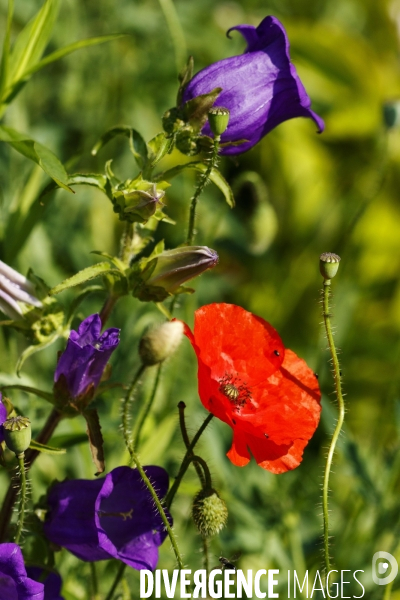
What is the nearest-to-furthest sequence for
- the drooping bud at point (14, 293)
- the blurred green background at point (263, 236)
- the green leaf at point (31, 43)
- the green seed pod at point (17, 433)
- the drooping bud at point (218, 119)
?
the green seed pod at point (17, 433), the drooping bud at point (218, 119), the drooping bud at point (14, 293), the green leaf at point (31, 43), the blurred green background at point (263, 236)

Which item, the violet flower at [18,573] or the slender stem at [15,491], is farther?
the slender stem at [15,491]

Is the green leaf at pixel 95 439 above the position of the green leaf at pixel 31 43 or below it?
below

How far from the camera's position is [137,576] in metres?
1.37

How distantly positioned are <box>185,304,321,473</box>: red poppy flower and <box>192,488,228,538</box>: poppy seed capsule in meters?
0.06

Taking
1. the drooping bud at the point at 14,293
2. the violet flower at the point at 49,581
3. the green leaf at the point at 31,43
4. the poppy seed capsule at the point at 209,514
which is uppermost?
the green leaf at the point at 31,43

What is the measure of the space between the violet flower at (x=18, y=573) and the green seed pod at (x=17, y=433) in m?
0.10

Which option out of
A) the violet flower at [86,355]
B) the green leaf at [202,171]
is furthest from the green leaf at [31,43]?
the violet flower at [86,355]

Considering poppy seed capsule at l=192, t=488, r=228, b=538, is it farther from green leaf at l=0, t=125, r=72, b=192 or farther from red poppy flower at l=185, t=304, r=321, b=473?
green leaf at l=0, t=125, r=72, b=192

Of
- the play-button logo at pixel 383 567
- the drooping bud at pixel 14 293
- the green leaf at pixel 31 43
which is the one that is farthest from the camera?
the play-button logo at pixel 383 567

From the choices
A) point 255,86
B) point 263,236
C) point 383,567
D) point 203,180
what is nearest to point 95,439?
point 203,180

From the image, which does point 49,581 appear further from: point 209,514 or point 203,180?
point 203,180

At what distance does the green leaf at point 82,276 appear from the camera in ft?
3.02

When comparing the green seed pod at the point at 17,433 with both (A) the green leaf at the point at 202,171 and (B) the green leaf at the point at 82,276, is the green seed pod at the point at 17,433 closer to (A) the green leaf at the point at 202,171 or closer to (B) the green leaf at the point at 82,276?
(B) the green leaf at the point at 82,276

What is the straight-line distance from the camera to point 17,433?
2.66 feet
